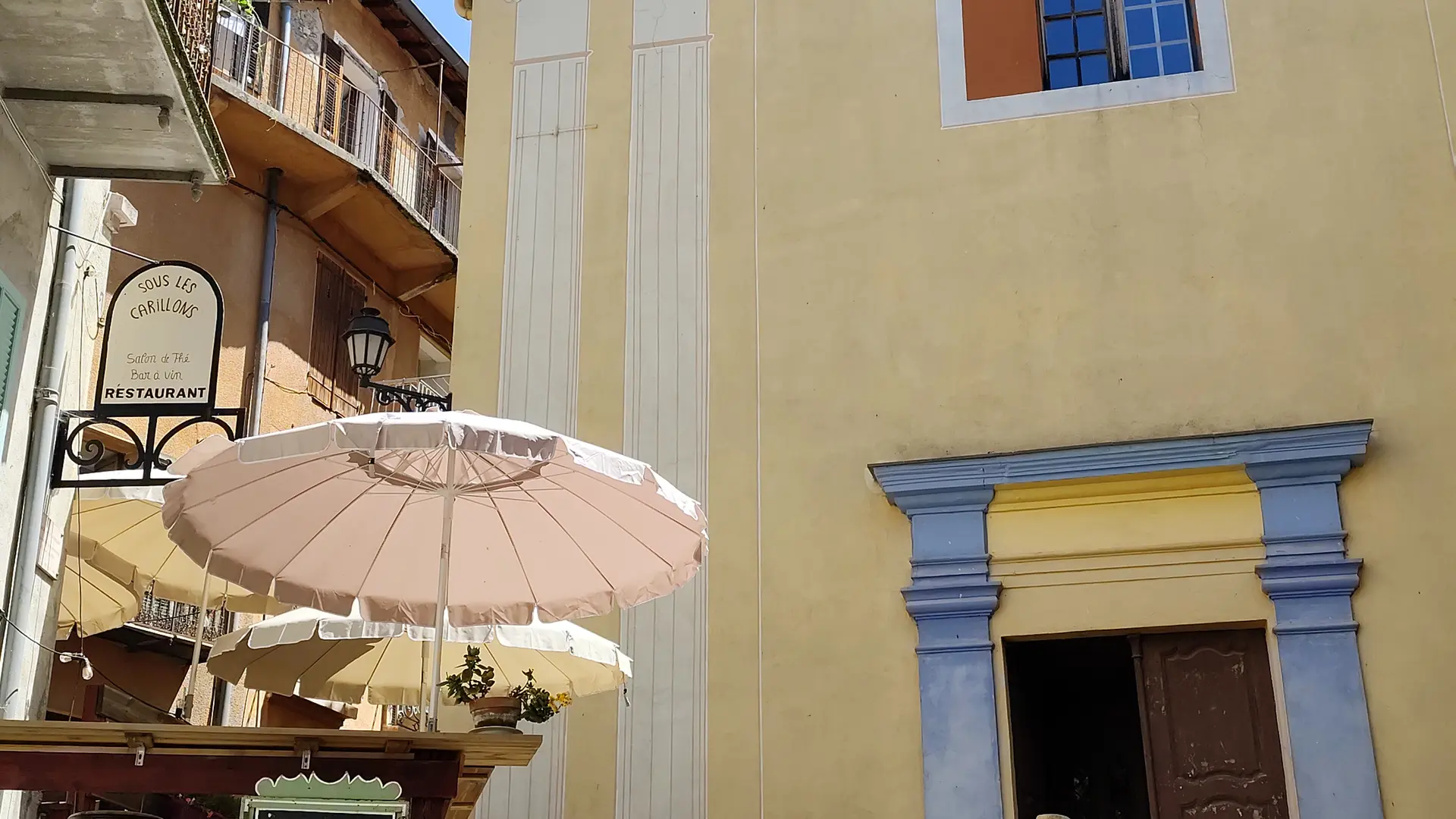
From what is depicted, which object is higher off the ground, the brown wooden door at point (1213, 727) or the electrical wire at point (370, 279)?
the electrical wire at point (370, 279)

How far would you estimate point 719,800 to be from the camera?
839cm

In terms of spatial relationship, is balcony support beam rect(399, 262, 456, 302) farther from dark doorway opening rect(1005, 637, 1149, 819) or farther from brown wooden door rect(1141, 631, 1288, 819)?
brown wooden door rect(1141, 631, 1288, 819)

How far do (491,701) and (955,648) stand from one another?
293 centimetres

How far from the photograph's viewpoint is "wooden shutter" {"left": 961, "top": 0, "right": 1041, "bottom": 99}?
30.8 feet

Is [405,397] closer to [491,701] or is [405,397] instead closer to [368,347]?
[368,347]

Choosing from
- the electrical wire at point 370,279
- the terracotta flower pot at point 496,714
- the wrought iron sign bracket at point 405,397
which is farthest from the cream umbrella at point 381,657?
the electrical wire at point 370,279

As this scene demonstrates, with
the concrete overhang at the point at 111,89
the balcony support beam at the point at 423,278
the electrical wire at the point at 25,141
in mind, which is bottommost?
the electrical wire at the point at 25,141

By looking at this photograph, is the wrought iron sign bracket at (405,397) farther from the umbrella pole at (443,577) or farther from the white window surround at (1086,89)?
the white window surround at (1086,89)

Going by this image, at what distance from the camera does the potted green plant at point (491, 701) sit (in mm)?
6316

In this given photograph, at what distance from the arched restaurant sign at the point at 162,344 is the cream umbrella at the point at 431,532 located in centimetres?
196

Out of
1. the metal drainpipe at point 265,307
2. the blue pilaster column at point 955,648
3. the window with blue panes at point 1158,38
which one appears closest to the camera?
the blue pilaster column at point 955,648

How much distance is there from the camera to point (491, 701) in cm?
635

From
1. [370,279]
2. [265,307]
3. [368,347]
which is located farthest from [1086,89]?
[370,279]

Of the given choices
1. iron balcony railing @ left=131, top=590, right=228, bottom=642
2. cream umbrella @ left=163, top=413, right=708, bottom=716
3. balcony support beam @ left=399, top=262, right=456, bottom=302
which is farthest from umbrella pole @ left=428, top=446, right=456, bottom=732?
balcony support beam @ left=399, top=262, right=456, bottom=302
